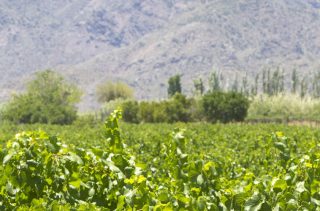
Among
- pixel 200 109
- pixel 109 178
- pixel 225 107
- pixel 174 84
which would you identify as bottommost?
pixel 200 109

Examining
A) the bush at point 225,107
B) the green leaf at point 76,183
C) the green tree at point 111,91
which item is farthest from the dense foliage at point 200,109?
the green leaf at point 76,183

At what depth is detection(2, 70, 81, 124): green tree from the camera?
72375 millimetres

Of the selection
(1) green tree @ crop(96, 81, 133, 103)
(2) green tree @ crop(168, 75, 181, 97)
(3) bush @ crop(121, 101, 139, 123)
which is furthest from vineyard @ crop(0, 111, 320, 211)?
(1) green tree @ crop(96, 81, 133, 103)

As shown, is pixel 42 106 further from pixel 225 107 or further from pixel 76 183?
pixel 76 183

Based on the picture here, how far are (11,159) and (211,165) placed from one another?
1.72m

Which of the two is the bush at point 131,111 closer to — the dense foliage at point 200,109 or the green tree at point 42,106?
the dense foliage at point 200,109

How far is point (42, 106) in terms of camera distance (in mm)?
74812

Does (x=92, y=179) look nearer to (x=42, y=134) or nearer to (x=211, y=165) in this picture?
(x=42, y=134)

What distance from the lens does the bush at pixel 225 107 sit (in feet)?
211

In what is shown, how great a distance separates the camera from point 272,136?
6.10 metres

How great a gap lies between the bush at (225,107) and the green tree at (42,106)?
18.1 metres

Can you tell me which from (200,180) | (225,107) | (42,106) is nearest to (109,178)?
(200,180)

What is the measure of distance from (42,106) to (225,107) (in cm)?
2450

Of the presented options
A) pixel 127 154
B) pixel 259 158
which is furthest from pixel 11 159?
pixel 259 158
